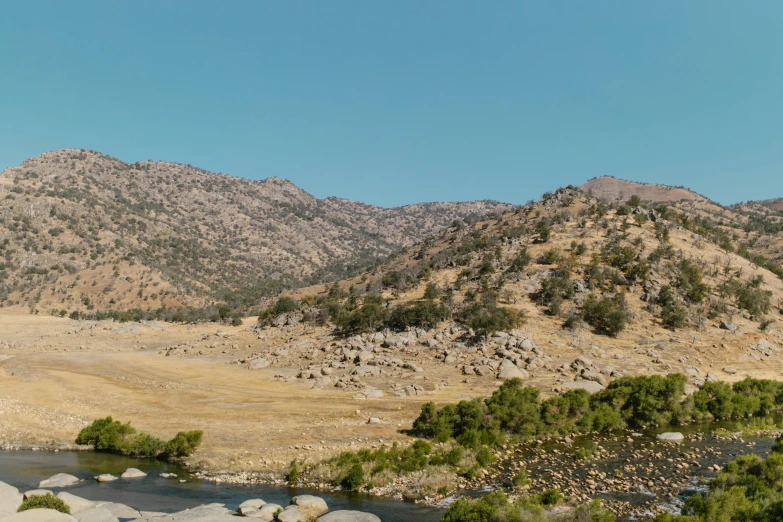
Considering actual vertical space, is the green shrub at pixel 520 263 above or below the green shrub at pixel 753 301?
above

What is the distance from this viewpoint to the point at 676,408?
28375 mm

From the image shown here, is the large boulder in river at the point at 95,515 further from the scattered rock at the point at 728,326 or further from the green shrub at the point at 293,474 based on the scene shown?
the scattered rock at the point at 728,326

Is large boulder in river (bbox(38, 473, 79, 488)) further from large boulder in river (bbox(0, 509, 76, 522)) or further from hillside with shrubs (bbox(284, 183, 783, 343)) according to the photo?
hillside with shrubs (bbox(284, 183, 783, 343))

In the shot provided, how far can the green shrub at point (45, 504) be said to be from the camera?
1447 cm

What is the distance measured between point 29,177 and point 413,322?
15233 cm

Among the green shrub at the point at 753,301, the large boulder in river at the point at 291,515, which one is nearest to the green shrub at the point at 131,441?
the large boulder in river at the point at 291,515

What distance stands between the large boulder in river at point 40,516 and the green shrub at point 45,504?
17.7 inches

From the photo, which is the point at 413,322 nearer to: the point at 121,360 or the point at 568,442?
the point at 568,442

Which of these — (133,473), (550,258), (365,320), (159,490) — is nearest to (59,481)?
(133,473)

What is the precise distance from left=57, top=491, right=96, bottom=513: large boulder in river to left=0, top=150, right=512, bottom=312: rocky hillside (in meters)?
85.4

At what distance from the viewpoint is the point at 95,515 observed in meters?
14.8

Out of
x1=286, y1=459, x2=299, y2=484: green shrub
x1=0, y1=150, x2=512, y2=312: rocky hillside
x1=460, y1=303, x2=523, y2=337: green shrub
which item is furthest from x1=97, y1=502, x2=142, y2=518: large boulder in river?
x1=0, y1=150, x2=512, y2=312: rocky hillside

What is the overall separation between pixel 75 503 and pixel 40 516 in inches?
71.7

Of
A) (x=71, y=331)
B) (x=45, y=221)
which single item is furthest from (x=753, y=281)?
(x=45, y=221)
